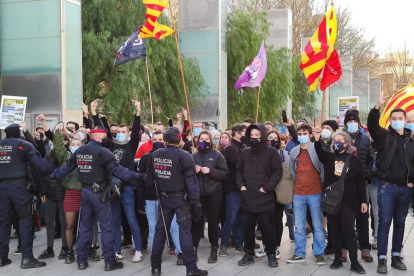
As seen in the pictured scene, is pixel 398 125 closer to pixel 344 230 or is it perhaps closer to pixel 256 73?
pixel 344 230

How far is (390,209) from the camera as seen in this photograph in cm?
748

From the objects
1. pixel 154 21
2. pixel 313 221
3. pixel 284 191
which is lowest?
pixel 313 221

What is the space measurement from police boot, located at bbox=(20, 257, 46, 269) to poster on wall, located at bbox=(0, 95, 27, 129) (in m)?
3.96

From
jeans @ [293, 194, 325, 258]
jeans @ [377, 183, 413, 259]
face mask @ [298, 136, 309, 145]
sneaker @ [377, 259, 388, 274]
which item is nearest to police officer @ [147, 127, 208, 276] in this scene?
jeans @ [293, 194, 325, 258]

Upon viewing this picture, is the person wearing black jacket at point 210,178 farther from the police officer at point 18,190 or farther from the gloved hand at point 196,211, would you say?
the police officer at point 18,190

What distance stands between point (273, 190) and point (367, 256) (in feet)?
5.49

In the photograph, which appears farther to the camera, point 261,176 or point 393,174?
point 261,176

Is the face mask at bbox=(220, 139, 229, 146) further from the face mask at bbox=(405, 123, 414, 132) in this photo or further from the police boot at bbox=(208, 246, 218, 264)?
the face mask at bbox=(405, 123, 414, 132)

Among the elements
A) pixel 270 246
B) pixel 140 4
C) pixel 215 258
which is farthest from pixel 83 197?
pixel 140 4

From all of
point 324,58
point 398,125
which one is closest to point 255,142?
point 398,125

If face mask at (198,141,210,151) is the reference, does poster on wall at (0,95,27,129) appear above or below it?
above

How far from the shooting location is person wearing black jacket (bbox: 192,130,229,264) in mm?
8164

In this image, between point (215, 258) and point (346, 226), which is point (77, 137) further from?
point (346, 226)

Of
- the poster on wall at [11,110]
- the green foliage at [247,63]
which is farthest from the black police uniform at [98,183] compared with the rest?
the green foliage at [247,63]
